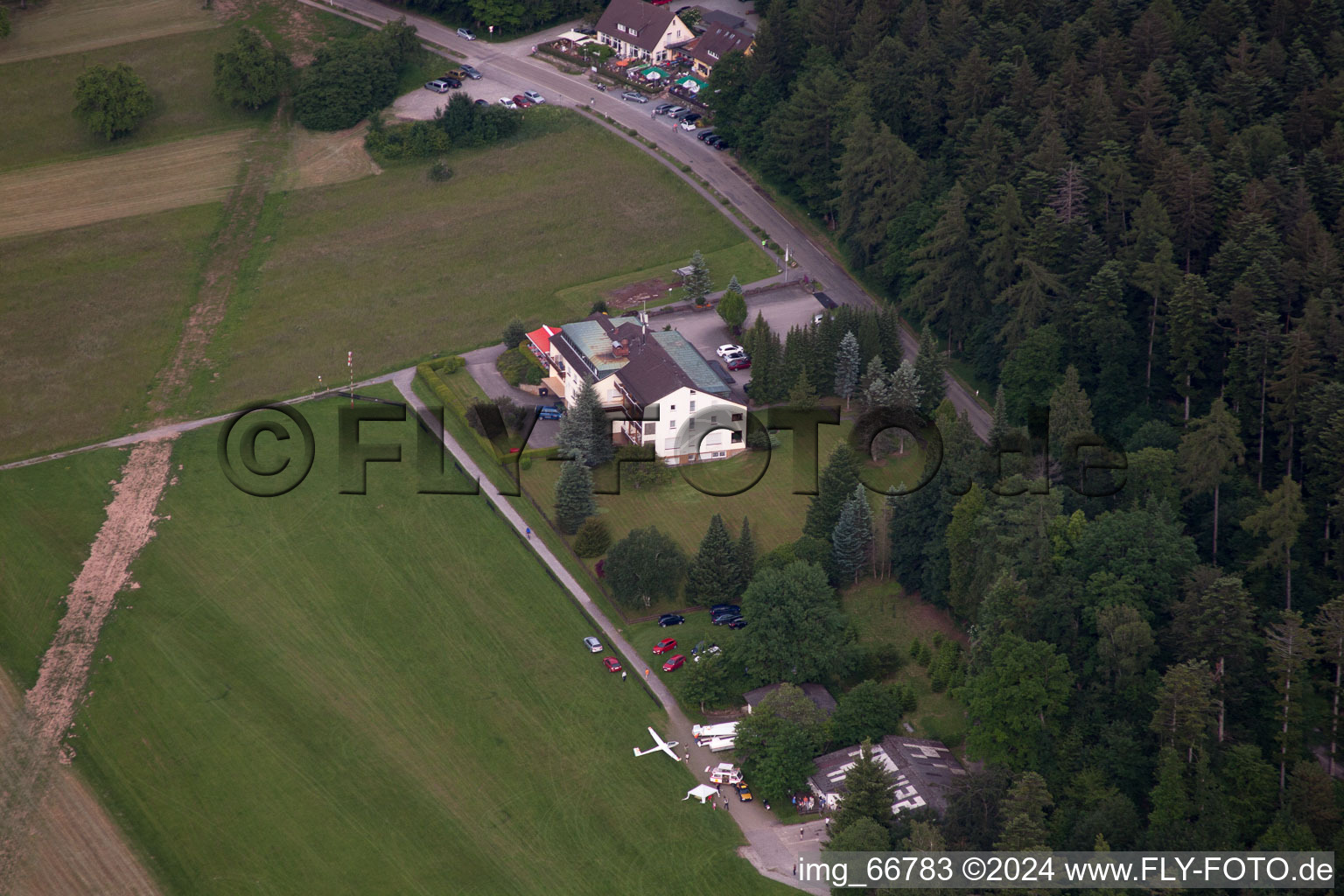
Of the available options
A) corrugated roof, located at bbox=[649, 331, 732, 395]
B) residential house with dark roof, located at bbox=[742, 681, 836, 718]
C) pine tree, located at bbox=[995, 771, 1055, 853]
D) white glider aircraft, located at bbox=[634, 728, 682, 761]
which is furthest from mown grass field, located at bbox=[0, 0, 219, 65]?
pine tree, located at bbox=[995, 771, 1055, 853]

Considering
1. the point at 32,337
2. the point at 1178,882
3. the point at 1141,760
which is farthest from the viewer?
the point at 32,337

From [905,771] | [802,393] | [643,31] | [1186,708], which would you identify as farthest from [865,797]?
[643,31]

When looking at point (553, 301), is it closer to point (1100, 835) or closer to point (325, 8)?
point (325, 8)

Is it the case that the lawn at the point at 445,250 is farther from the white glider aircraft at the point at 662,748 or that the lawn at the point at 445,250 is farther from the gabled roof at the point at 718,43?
the white glider aircraft at the point at 662,748

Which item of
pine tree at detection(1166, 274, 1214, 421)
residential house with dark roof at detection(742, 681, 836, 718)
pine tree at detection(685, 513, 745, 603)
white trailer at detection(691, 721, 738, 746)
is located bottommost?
white trailer at detection(691, 721, 738, 746)

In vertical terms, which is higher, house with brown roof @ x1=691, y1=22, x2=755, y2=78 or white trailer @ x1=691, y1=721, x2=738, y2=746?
house with brown roof @ x1=691, y1=22, x2=755, y2=78

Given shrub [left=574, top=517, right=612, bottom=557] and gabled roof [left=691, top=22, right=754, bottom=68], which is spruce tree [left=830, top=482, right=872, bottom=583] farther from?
gabled roof [left=691, top=22, right=754, bottom=68]

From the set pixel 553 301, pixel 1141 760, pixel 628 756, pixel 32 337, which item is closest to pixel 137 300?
pixel 32 337
